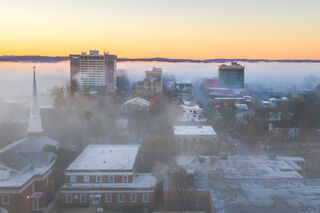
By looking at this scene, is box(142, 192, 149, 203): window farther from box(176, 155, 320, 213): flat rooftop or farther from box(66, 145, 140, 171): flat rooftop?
box(176, 155, 320, 213): flat rooftop

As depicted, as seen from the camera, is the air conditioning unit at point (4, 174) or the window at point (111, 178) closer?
the air conditioning unit at point (4, 174)

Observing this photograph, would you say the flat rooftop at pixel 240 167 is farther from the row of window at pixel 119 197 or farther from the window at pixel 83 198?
the window at pixel 83 198

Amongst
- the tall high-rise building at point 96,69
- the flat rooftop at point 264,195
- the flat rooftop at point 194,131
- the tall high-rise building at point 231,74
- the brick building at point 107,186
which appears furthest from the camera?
the tall high-rise building at point 231,74

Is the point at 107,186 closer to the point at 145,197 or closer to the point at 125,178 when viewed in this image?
the point at 125,178

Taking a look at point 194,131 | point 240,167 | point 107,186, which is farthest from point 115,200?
point 194,131

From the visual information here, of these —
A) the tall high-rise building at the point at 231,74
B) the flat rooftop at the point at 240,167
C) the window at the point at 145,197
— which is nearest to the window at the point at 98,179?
the window at the point at 145,197

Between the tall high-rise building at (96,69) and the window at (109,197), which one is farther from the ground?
the tall high-rise building at (96,69)

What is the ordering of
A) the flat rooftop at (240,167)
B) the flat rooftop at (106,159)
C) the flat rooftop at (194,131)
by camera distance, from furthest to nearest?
the flat rooftop at (194,131) → the flat rooftop at (240,167) → the flat rooftop at (106,159)
